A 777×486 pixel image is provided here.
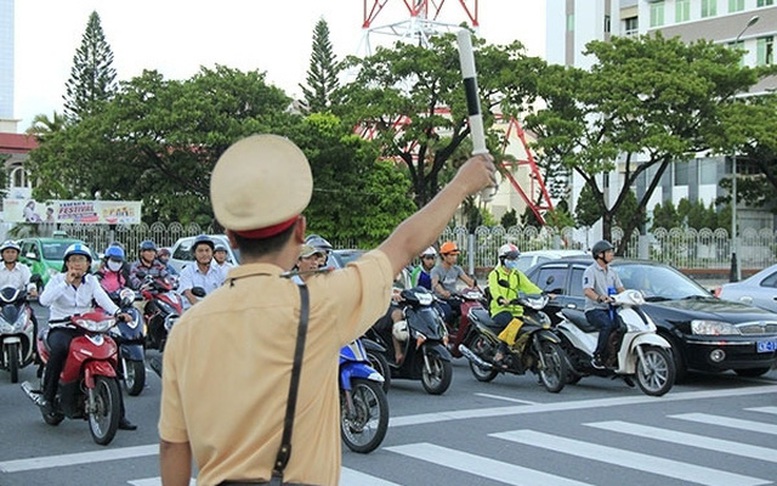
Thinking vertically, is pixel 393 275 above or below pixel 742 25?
below

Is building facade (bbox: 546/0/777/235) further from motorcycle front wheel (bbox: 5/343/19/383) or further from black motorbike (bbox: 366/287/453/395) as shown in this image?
motorcycle front wheel (bbox: 5/343/19/383)

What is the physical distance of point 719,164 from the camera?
5994 cm

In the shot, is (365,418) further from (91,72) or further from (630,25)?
(630,25)

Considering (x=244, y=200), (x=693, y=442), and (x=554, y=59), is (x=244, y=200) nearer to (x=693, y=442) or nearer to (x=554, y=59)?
(x=693, y=442)

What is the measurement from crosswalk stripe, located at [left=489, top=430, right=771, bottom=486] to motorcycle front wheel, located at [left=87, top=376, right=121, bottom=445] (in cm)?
336


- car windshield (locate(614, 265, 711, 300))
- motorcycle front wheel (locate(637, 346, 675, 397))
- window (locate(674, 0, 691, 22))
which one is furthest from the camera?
window (locate(674, 0, 691, 22))

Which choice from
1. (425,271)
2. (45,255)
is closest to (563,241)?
(45,255)

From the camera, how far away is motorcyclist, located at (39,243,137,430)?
9359 millimetres

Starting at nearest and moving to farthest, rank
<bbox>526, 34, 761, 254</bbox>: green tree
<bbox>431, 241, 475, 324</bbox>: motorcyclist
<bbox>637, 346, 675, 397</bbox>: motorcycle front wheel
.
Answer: <bbox>637, 346, 675, 397</bbox>: motorcycle front wheel
<bbox>431, 241, 475, 324</bbox>: motorcyclist
<bbox>526, 34, 761, 254</bbox>: green tree

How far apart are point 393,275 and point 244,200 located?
0.47 m

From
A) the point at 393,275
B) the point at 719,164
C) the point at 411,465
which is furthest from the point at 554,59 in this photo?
the point at 393,275

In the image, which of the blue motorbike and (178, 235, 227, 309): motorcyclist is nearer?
the blue motorbike

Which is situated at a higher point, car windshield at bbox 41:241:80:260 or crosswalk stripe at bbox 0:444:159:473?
car windshield at bbox 41:241:80:260

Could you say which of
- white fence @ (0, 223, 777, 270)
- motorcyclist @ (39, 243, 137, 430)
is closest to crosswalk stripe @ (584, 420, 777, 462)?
motorcyclist @ (39, 243, 137, 430)
